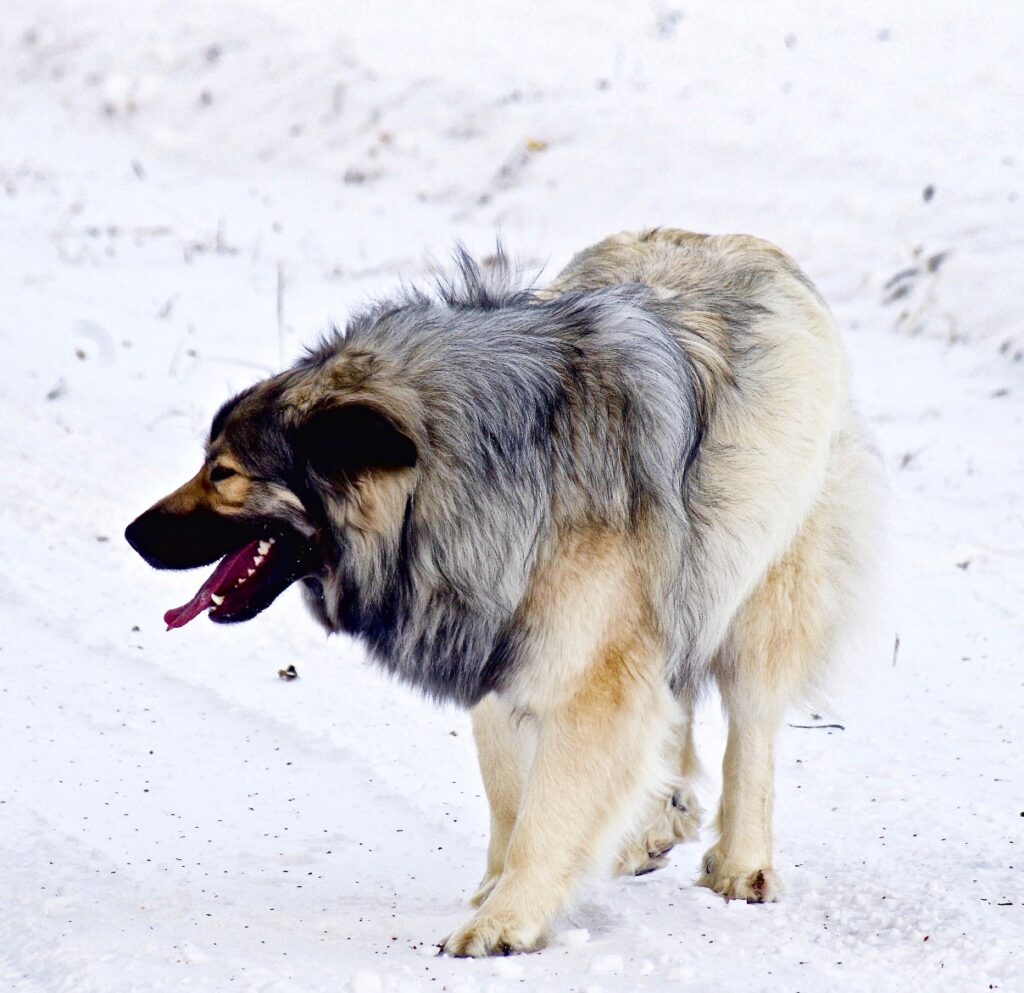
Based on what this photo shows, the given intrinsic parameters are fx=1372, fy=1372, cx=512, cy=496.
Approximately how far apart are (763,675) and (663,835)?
548 millimetres

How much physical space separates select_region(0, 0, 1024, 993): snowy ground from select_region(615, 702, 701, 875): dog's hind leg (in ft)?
0.22

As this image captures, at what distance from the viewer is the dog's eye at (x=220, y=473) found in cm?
322

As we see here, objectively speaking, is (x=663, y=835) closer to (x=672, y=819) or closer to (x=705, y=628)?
(x=672, y=819)

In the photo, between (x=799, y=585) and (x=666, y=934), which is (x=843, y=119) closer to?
(x=799, y=585)

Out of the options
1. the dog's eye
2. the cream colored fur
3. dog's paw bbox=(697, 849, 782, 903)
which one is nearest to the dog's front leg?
the cream colored fur

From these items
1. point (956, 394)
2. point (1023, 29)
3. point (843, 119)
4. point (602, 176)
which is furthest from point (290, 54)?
point (956, 394)

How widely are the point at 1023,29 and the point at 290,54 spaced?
7037mm

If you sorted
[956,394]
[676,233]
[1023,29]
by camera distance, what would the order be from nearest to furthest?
[676,233] < [956,394] < [1023,29]

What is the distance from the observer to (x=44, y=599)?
5000 millimetres

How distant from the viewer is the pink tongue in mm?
3291

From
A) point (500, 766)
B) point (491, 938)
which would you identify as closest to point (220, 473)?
point (500, 766)

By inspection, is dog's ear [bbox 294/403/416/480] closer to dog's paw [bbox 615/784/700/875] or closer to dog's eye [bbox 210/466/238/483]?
dog's eye [bbox 210/466/238/483]

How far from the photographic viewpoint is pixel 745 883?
3598 millimetres

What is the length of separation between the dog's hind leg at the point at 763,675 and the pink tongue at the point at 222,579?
1.30 m
